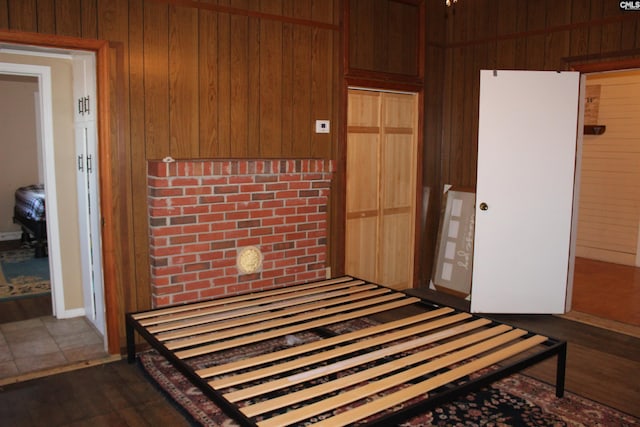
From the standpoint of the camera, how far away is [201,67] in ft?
11.7

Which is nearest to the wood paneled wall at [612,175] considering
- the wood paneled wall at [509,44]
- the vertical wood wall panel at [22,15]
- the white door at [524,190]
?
the wood paneled wall at [509,44]

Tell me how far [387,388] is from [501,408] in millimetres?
988

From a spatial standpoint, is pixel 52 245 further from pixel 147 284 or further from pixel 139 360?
pixel 139 360

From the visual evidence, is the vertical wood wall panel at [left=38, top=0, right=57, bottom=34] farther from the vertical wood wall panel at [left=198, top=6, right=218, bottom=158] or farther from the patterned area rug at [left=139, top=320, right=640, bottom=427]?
the patterned area rug at [left=139, top=320, right=640, bottom=427]

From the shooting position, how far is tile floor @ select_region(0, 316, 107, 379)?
3299 millimetres

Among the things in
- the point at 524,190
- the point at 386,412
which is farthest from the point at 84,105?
the point at 524,190

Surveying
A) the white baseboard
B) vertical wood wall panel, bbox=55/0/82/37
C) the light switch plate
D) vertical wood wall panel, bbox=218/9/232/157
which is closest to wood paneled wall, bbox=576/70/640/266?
the light switch plate

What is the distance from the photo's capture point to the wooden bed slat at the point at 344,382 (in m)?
1.94

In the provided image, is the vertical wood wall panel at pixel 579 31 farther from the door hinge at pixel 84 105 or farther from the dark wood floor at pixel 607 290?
the door hinge at pixel 84 105

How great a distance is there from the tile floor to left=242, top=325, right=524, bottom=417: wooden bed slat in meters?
1.86

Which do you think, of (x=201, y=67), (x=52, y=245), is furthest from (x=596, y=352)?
(x=52, y=245)

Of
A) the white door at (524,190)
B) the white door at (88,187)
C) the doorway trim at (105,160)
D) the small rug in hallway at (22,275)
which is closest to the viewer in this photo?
the doorway trim at (105,160)

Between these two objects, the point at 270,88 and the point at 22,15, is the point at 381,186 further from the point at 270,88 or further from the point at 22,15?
the point at 22,15

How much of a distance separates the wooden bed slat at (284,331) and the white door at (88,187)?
52.6 inches
